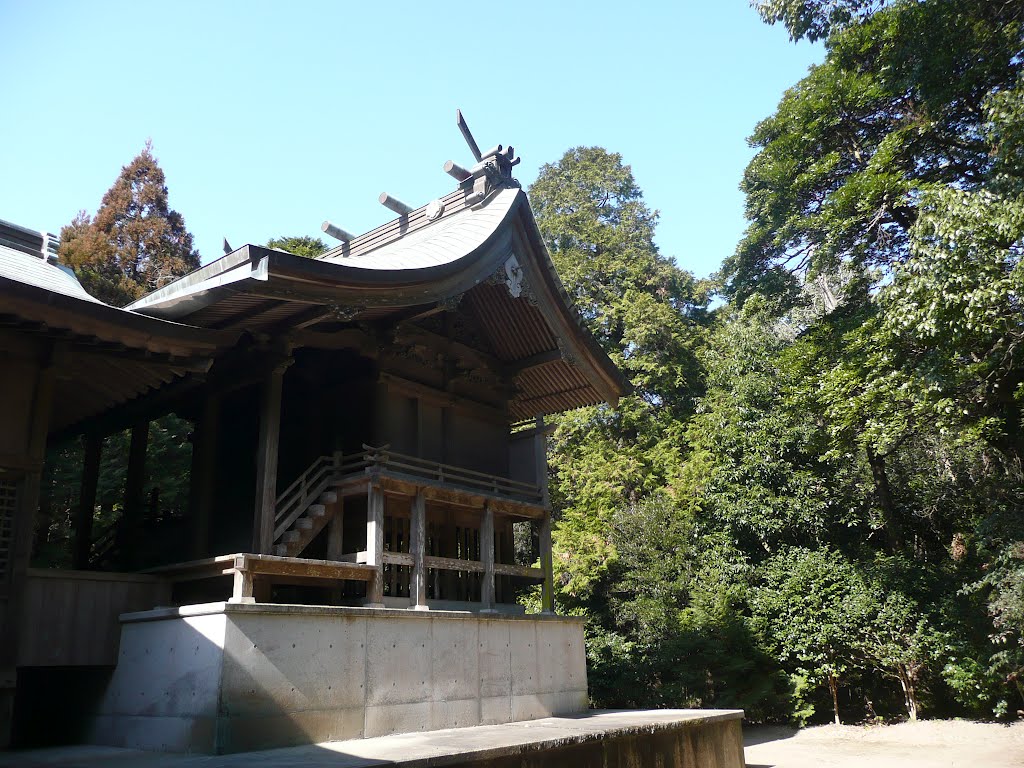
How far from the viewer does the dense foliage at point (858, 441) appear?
1503 cm

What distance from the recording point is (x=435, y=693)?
9727 mm

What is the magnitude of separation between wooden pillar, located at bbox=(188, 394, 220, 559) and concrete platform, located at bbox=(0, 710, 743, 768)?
3.46 m

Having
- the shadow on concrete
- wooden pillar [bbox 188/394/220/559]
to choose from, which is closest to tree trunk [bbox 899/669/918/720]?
the shadow on concrete

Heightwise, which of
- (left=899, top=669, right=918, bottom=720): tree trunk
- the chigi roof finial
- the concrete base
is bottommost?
(left=899, top=669, right=918, bottom=720): tree trunk

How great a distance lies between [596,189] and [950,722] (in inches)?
1151

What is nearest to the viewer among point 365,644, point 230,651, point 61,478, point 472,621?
point 230,651

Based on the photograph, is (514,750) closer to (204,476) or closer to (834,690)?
(204,476)

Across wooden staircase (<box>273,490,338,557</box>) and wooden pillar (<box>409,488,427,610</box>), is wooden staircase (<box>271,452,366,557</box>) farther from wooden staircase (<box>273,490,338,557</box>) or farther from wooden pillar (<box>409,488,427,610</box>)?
wooden pillar (<box>409,488,427,610</box>)

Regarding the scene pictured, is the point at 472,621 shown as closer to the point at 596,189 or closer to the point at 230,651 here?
the point at 230,651

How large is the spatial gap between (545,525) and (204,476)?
19.2 feet

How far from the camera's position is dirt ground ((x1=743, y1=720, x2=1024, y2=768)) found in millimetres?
15820

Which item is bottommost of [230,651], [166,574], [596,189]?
[230,651]

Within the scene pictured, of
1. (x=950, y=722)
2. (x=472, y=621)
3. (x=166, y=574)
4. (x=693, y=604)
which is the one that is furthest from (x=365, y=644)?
(x=950, y=722)

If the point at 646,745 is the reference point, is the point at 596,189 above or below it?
above
